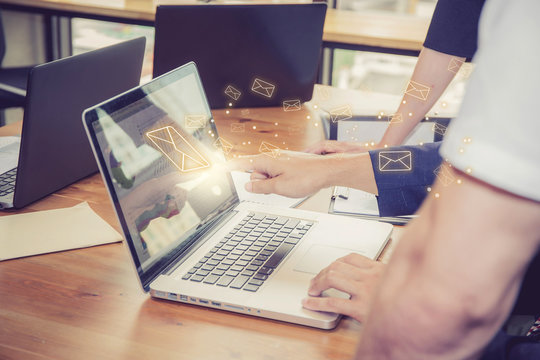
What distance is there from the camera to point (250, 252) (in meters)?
1.00

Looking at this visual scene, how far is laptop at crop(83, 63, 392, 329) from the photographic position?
88cm

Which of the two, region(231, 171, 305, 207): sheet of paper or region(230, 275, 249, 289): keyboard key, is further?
region(231, 171, 305, 207): sheet of paper

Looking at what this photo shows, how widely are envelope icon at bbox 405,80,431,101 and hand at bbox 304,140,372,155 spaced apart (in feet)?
0.86

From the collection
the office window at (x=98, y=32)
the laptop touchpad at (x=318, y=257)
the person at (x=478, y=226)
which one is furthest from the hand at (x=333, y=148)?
the office window at (x=98, y=32)

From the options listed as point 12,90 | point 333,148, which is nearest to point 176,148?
point 333,148

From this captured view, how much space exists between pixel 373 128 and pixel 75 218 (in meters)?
0.82

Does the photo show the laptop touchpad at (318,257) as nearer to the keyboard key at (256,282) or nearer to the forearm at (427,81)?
the keyboard key at (256,282)

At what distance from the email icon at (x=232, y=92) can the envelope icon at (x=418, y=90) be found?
1.67 ft

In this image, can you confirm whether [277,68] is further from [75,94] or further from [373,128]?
[75,94]

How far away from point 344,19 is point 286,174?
5.85 ft

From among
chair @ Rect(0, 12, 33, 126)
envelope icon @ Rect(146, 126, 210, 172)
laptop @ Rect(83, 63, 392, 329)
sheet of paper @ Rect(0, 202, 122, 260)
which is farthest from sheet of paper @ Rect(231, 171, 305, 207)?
chair @ Rect(0, 12, 33, 126)

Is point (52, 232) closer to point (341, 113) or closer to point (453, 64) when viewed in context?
point (341, 113)

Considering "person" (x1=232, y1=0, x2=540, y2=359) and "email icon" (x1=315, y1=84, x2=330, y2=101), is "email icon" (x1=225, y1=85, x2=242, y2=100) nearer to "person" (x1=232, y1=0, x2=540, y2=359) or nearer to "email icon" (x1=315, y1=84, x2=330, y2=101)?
"email icon" (x1=315, y1=84, x2=330, y2=101)

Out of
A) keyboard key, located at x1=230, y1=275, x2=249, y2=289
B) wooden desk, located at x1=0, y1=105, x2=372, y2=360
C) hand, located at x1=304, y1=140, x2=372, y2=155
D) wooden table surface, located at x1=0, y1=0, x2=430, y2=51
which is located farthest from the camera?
wooden table surface, located at x1=0, y1=0, x2=430, y2=51
